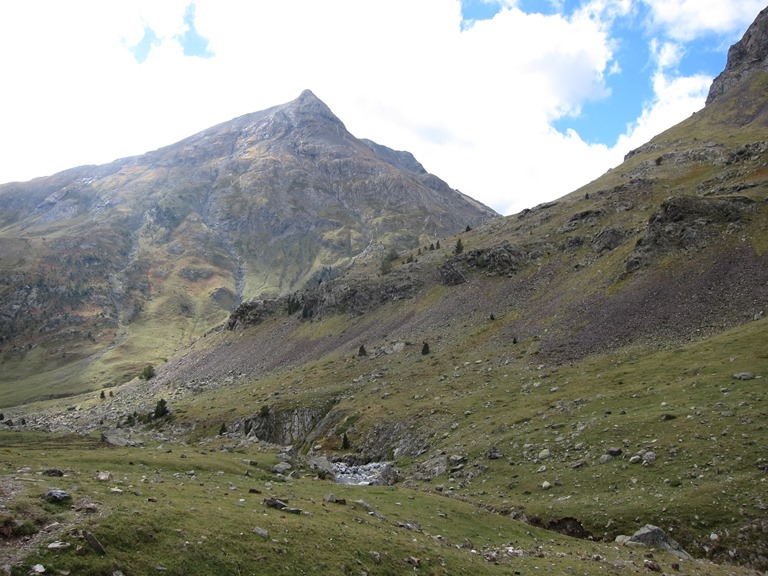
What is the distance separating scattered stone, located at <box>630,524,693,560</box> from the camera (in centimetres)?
2753

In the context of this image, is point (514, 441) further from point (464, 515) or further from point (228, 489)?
point (228, 489)

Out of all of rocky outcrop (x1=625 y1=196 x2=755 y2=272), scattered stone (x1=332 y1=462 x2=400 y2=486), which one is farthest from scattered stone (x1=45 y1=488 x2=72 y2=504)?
rocky outcrop (x1=625 y1=196 x2=755 y2=272)

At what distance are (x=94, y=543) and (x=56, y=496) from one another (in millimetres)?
4781

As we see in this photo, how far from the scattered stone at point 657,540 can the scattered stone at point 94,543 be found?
26.9 meters

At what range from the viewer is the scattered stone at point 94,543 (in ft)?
54.4

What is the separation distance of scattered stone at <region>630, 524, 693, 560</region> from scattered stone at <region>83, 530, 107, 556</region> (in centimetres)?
2695

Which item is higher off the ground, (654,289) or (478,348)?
(654,289)

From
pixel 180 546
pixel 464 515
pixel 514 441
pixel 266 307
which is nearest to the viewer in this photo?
pixel 180 546

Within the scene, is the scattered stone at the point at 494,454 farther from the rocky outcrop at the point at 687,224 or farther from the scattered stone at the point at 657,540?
the rocky outcrop at the point at 687,224

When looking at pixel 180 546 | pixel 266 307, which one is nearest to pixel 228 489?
pixel 180 546

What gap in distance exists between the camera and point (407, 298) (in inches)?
5541

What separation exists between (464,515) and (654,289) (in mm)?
61374

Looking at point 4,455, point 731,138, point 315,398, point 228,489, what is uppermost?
point 731,138

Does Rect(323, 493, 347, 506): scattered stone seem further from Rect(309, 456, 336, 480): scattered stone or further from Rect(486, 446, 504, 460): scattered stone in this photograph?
Rect(486, 446, 504, 460): scattered stone
